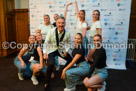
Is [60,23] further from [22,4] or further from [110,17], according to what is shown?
[22,4]

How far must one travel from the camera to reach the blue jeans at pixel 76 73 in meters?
1.75

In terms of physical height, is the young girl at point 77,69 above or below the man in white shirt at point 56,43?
below

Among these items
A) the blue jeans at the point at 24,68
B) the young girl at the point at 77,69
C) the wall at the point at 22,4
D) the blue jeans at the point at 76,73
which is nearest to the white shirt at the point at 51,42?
A: the young girl at the point at 77,69

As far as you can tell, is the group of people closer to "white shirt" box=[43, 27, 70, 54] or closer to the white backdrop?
"white shirt" box=[43, 27, 70, 54]

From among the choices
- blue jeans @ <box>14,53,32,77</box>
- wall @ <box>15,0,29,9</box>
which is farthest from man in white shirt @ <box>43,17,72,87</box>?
wall @ <box>15,0,29,9</box>

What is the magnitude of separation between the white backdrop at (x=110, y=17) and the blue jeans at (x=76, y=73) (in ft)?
4.42

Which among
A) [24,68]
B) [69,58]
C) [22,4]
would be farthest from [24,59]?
[22,4]

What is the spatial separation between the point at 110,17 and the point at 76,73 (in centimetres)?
174

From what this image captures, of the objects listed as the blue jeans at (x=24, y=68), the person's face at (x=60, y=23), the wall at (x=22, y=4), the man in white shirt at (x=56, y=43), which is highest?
the wall at (x=22, y=4)

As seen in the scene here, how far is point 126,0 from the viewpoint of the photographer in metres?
2.67

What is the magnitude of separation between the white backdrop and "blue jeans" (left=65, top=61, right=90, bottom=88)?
4.42 feet

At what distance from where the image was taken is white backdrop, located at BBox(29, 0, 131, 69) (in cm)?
273

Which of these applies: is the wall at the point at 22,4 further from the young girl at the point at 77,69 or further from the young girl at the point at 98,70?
the young girl at the point at 98,70

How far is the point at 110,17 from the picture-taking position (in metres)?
2.79
